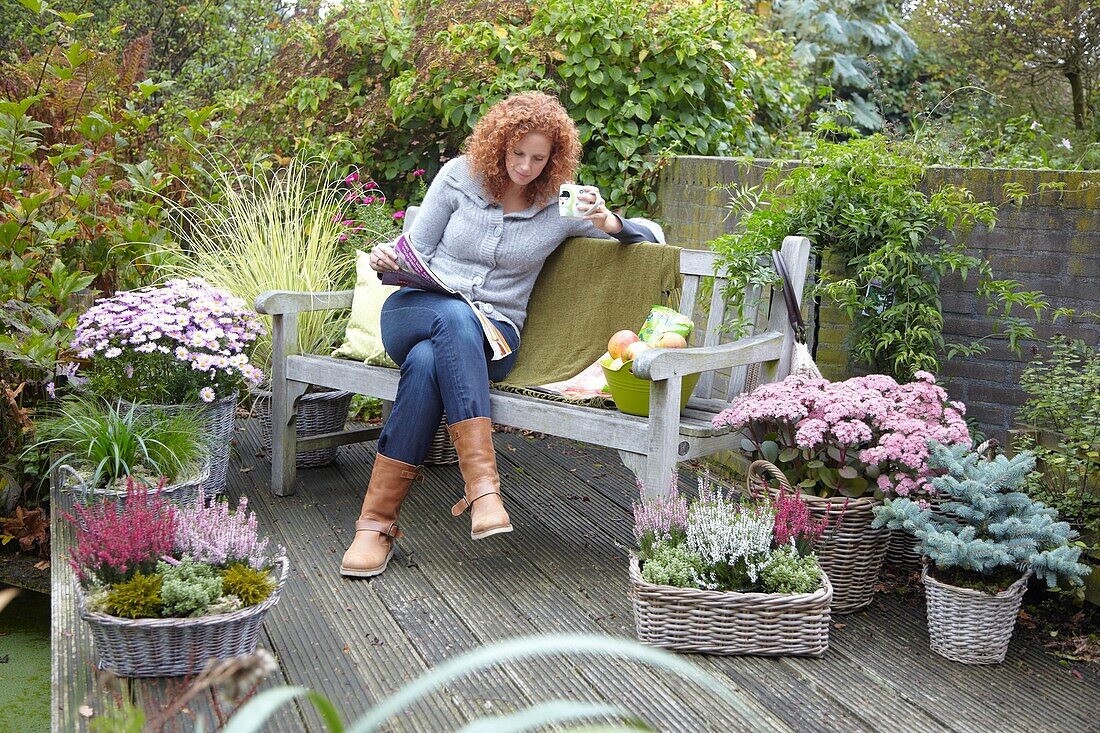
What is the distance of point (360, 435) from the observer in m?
4.09

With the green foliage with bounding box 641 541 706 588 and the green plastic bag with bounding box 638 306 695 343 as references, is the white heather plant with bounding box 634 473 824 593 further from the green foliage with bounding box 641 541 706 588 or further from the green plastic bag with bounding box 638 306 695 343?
the green plastic bag with bounding box 638 306 695 343

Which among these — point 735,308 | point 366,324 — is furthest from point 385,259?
point 735,308

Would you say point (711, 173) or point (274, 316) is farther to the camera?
point (711, 173)

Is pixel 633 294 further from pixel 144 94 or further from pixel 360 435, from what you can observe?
pixel 144 94

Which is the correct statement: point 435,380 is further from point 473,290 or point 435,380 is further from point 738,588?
point 738,588

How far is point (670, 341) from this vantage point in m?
3.07

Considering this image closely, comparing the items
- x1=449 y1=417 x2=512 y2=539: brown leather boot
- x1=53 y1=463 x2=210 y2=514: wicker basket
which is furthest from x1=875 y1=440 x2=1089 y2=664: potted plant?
x1=53 y1=463 x2=210 y2=514: wicker basket

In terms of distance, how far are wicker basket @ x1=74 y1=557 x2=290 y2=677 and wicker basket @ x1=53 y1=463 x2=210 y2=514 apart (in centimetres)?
Answer: 70

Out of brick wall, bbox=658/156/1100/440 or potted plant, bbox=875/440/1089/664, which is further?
brick wall, bbox=658/156/1100/440

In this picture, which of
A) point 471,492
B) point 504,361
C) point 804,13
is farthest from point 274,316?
point 804,13

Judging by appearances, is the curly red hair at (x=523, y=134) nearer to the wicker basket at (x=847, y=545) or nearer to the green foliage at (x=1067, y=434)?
the wicker basket at (x=847, y=545)

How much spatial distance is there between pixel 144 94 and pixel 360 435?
61.6 inches

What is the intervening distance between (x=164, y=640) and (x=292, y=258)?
8.11 feet

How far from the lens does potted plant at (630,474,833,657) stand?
99.8 inches
